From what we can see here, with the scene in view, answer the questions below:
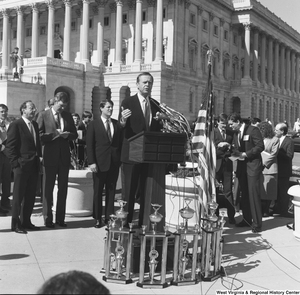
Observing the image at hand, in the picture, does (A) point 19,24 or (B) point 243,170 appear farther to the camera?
(A) point 19,24

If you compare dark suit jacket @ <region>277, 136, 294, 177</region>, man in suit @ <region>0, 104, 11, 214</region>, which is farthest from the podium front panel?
dark suit jacket @ <region>277, 136, 294, 177</region>

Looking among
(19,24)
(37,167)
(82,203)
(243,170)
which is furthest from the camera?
(19,24)

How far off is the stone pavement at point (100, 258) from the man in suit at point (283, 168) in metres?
1.82

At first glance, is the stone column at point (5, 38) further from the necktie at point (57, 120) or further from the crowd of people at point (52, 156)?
the crowd of people at point (52, 156)

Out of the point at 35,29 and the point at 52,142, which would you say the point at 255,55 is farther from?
the point at 52,142

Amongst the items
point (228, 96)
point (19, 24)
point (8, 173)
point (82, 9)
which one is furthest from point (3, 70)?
point (8, 173)

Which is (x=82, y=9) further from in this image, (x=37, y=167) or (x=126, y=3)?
(x=37, y=167)

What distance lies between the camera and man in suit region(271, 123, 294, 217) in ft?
36.7

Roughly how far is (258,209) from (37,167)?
4223mm

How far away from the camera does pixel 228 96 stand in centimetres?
6550

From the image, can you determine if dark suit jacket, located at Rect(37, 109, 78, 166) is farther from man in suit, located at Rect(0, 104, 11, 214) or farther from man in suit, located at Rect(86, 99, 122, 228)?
man in suit, located at Rect(0, 104, 11, 214)

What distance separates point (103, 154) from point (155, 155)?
338 cm

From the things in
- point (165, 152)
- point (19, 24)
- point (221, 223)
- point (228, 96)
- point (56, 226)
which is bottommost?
point (56, 226)

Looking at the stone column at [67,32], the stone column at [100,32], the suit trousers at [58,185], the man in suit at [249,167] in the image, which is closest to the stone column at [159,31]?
the stone column at [100,32]
